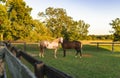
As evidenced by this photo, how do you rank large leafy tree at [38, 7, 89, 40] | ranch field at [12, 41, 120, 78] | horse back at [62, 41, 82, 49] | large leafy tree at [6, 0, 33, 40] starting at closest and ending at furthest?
ranch field at [12, 41, 120, 78], horse back at [62, 41, 82, 49], large leafy tree at [6, 0, 33, 40], large leafy tree at [38, 7, 89, 40]

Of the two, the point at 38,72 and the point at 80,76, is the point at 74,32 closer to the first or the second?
the point at 80,76

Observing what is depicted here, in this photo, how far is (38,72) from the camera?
4758mm

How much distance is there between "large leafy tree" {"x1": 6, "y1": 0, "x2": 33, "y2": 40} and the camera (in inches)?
1923

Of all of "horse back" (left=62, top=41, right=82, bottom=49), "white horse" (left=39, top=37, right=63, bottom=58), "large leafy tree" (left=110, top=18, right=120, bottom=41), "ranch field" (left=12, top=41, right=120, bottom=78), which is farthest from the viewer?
"large leafy tree" (left=110, top=18, right=120, bottom=41)

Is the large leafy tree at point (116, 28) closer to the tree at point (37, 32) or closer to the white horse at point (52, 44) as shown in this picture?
the tree at point (37, 32)

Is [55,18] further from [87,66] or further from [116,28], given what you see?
[87,66]

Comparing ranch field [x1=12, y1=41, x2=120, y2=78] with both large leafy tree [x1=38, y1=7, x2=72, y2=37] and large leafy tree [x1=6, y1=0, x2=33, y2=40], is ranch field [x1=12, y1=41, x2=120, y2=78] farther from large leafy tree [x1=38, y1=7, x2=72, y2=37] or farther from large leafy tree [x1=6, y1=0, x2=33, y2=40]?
large leafy tree [x1=38, y1=7, x2=72, y2=37]

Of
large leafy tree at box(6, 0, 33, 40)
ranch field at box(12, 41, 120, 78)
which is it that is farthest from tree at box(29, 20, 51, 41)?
ranch field at box(12, 41, 120, 78)

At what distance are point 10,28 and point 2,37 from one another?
2441mm

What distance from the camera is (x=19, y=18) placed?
5000 cm

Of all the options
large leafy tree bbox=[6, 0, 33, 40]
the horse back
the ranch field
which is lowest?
the ranch field

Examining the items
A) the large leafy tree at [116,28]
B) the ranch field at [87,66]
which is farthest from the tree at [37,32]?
the ranch field at [87,66]

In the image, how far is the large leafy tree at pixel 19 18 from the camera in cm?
4884

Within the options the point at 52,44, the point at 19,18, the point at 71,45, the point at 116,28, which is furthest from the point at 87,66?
the point at 116,28
